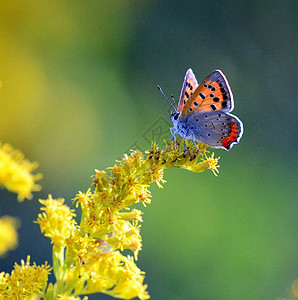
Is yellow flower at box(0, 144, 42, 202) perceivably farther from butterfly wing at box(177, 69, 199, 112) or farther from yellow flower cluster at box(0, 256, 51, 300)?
butterfly wing at box(177, 69, 199, 112)

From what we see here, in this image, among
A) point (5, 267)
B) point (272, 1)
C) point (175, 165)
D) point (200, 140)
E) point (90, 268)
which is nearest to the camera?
point (90, 268)

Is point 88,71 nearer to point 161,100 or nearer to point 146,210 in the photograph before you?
point 161,100

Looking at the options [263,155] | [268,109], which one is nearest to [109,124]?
[263,155]

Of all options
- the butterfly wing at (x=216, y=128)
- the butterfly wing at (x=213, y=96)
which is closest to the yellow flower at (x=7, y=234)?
the butterfly wing at (x=216, y=128)

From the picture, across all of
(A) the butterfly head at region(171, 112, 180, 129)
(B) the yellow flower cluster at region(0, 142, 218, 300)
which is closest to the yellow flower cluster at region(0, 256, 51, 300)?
(B) the yellow flower cluster at region(0, 142, 218, 300)

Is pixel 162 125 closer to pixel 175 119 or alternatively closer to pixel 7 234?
pixel 175 119

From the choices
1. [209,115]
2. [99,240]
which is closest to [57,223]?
[99,240]
